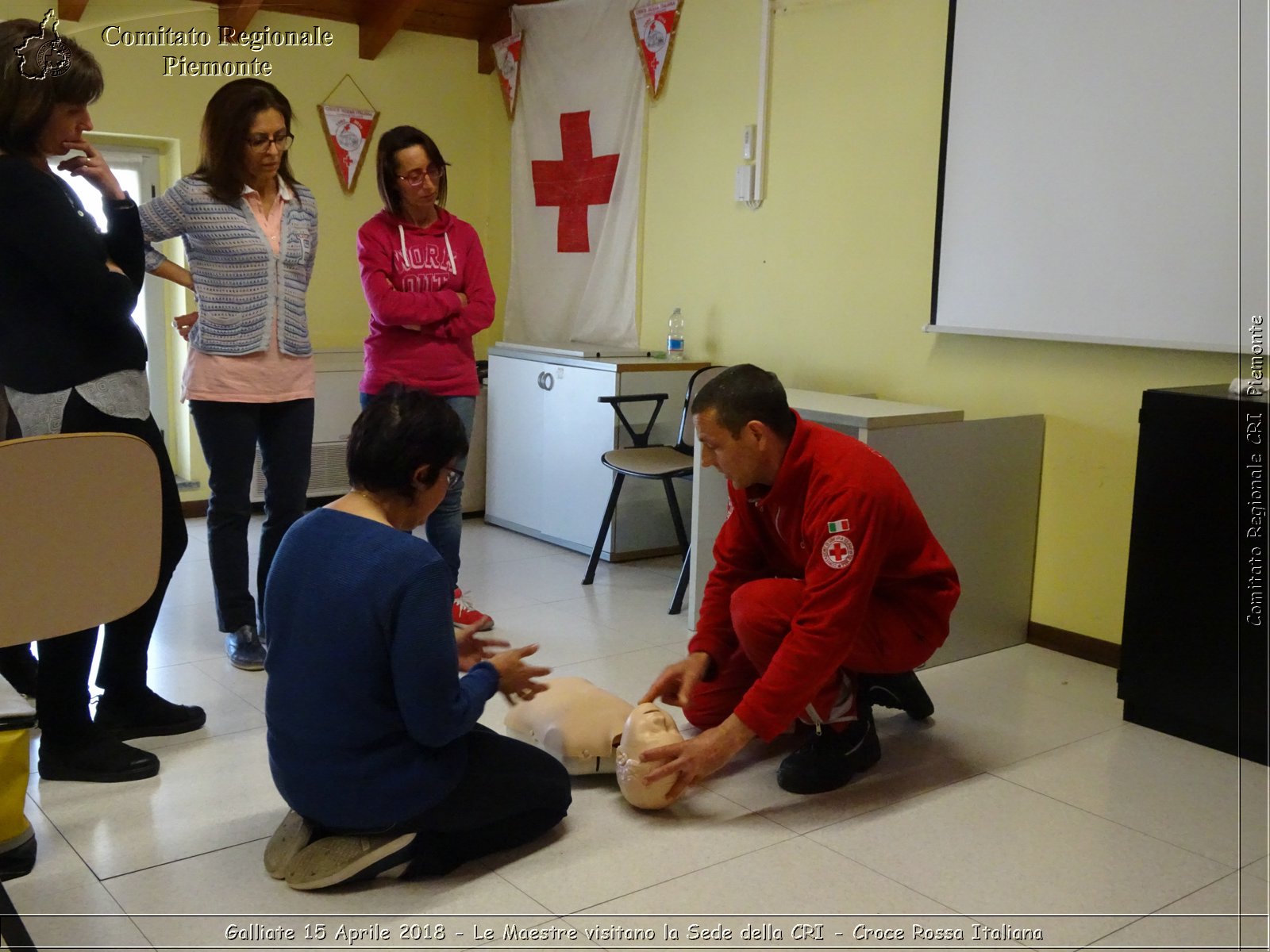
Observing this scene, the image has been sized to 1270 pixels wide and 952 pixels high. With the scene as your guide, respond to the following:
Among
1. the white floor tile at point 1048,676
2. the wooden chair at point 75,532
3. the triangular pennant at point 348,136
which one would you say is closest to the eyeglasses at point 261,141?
the wooden chair at point 75,532

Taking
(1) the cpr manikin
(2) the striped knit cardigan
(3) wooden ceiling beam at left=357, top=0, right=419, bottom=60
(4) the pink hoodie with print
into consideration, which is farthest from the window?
(1) the cpr manikin

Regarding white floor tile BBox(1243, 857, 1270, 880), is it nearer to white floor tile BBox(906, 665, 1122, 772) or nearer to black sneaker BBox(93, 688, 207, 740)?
white floor tile BBox(906, 665, 1122, 772)

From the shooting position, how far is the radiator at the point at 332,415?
4.77 metres

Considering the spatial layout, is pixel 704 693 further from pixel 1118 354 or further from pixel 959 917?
pixel 1118 354

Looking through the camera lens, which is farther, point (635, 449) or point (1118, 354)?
point (635, 449)

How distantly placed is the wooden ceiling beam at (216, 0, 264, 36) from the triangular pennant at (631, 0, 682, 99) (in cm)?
141

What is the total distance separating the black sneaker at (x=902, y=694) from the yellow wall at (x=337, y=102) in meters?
3.13

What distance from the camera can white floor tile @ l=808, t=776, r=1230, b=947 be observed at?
1862 mm

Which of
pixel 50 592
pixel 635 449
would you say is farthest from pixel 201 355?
pixel 635 449

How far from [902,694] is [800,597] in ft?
1.67

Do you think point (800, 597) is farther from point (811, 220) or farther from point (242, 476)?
point (811, 220)

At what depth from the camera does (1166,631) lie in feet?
8.52

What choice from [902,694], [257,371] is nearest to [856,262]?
[902,694]

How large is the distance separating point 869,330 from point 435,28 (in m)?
2.53
